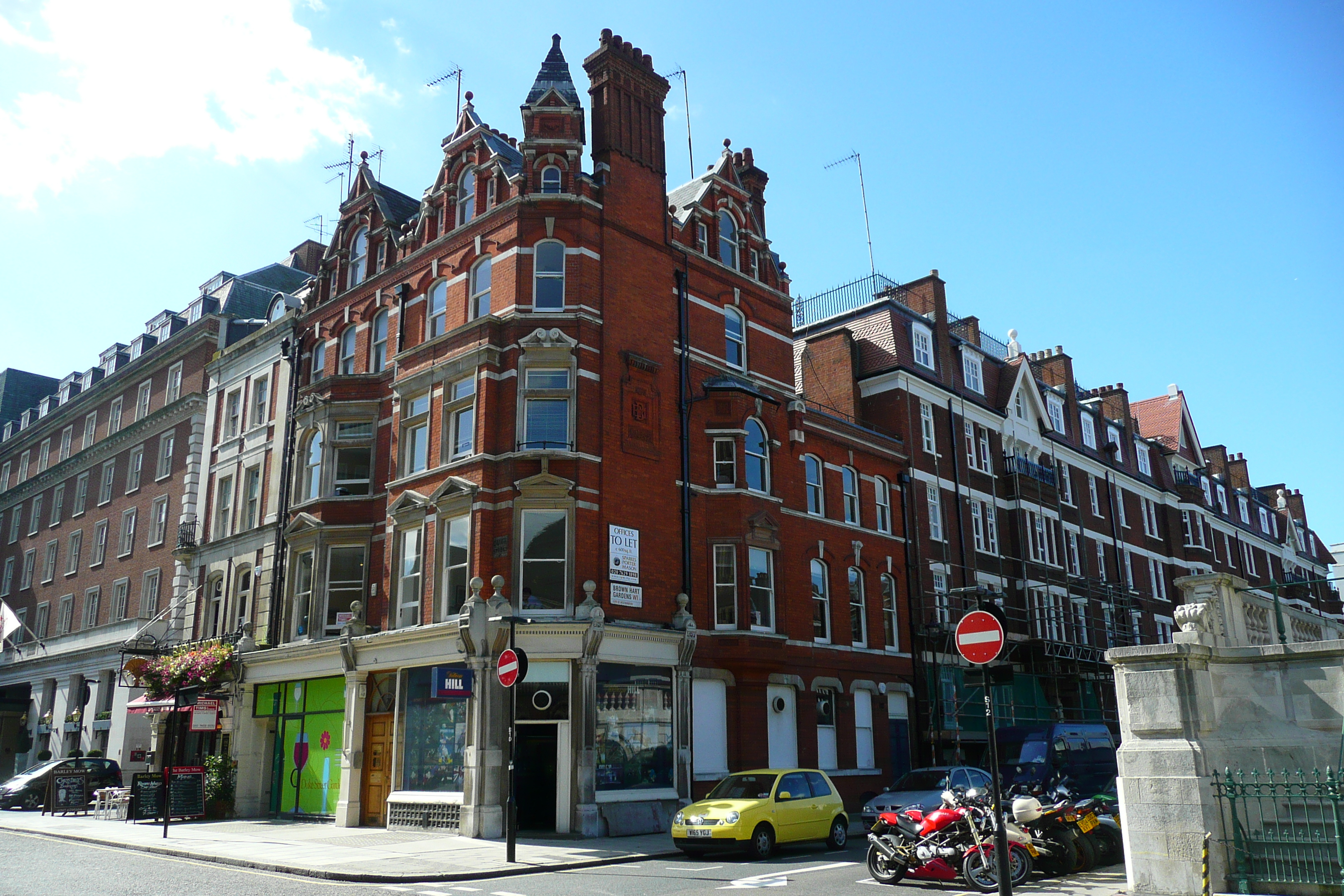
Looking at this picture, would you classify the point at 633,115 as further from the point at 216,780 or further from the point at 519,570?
the point at 216,780

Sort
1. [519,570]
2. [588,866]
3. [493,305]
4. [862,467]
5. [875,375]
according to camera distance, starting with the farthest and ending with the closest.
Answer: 1. [875,375]
2. [862,467]
3. [493,305]
4. [519,570]
5. [588,866]

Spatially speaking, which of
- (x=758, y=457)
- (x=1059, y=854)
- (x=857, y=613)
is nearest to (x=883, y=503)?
(x=857, y=613)

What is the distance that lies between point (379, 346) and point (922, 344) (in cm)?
1957

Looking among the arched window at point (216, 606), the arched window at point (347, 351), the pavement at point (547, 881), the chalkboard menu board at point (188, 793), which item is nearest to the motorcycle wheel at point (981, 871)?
the pavement at point (547, 881)

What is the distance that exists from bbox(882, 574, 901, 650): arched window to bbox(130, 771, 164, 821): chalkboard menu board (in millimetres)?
21357

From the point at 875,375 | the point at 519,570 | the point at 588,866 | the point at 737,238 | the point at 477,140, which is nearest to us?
the point at 588,866

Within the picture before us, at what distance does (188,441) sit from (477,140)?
17.7 m

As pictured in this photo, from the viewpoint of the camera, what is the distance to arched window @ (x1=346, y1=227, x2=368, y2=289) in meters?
31.4

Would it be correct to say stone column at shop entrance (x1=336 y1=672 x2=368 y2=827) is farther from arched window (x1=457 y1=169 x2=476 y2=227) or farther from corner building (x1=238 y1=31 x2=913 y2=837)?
arched window (x1=457 y1=169 x2=476 y2=227)

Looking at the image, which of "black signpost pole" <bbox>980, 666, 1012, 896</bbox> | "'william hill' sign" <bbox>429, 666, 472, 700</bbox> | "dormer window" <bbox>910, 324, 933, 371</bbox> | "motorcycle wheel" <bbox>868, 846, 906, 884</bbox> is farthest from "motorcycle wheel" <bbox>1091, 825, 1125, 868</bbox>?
"dormer window" <bbox>910, 324, 933, 371</bbox>

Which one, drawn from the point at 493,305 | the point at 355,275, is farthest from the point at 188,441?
the point at 493,305

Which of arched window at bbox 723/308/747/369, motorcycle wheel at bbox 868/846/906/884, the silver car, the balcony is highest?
arched window at bbox 723/308/747/369

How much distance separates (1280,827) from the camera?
11711 mm

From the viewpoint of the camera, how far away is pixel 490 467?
79.8ft
